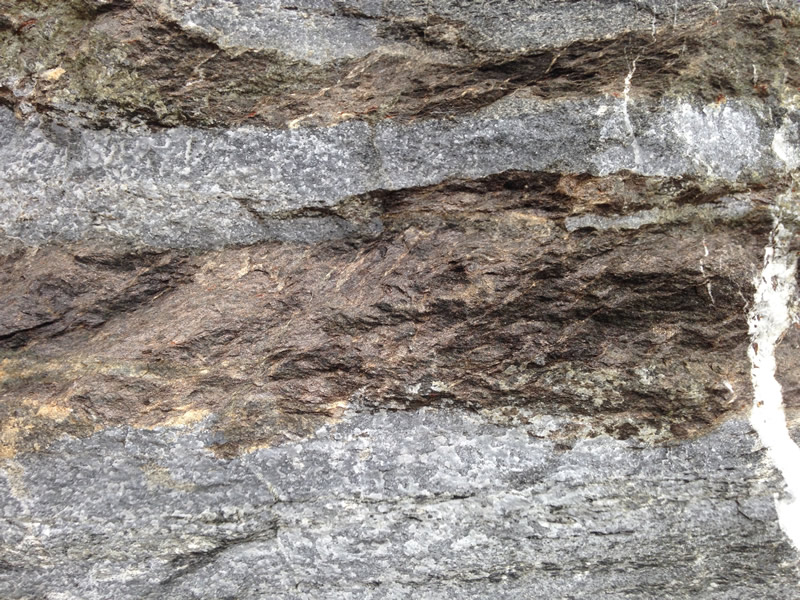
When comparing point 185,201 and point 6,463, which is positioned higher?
point 185,201

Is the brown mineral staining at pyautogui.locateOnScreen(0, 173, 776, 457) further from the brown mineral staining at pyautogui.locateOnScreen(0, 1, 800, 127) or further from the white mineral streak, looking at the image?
the brown mineral staining at pyautogui.locateOnScreen(0, 1, 800, 127)

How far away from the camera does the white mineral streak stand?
1910 mm

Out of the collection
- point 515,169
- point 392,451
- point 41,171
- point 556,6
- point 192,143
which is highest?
point 556,6

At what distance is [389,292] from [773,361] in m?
1.07

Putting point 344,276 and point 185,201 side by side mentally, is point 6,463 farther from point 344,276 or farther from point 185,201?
point 344,276

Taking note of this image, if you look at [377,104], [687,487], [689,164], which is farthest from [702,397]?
[377,104]

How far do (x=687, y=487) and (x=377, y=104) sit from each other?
4.39 ft

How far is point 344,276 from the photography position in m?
1.93

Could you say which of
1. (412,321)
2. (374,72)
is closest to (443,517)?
(412,321)

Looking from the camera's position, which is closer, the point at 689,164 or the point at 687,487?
the point at 689,164

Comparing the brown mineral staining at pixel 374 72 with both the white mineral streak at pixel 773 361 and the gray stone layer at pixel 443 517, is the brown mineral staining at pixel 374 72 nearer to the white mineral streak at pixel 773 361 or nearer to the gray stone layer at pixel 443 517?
the white mineral streak at pixel 773 361

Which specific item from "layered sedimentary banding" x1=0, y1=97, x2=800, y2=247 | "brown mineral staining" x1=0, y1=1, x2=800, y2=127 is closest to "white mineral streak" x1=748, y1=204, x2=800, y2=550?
"layered sedimentary banding" x1=0, y1=97, x2=800, y2=247

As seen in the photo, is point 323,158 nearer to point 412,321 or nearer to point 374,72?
point 374,72

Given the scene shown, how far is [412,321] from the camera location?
6.27 feet
